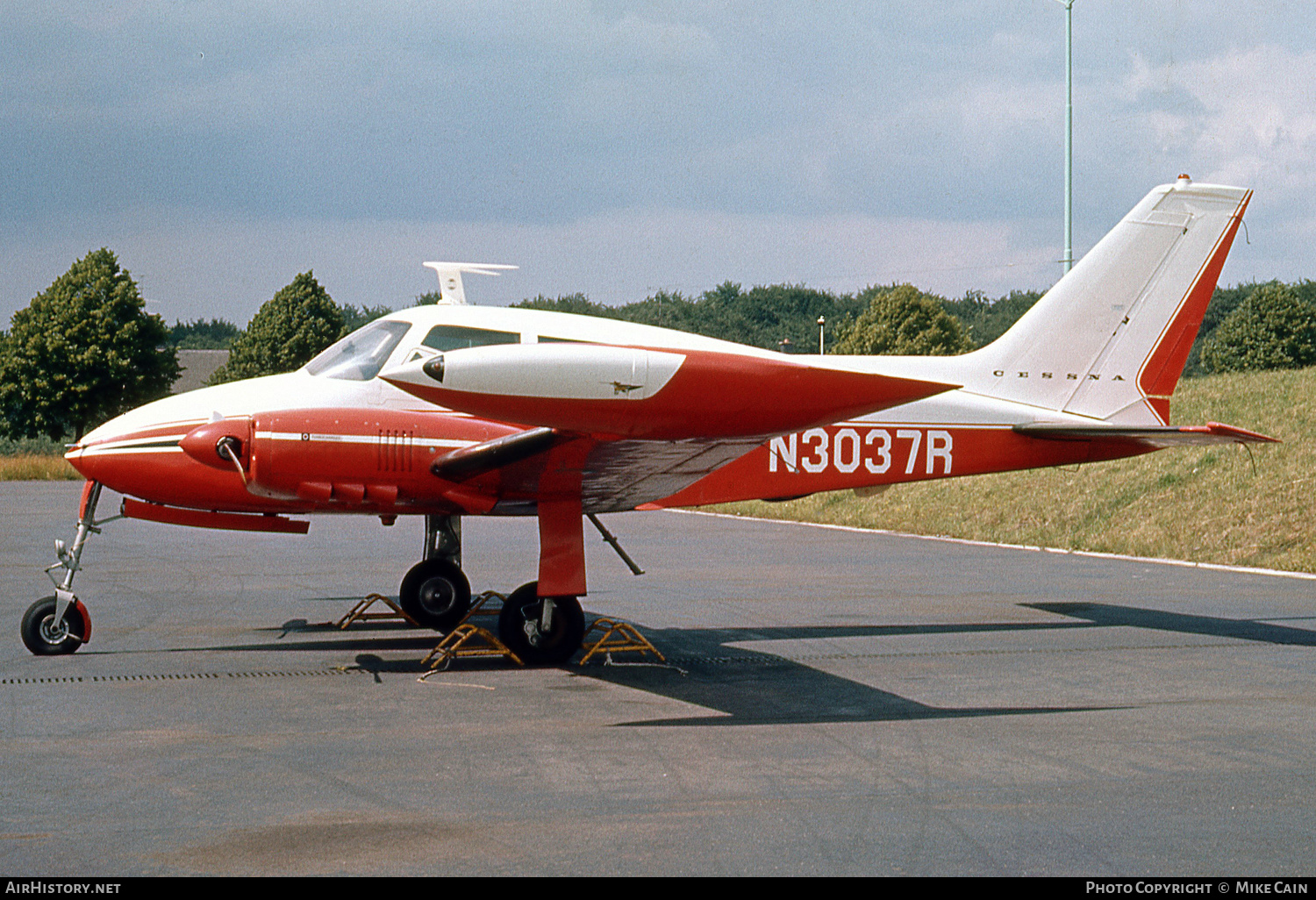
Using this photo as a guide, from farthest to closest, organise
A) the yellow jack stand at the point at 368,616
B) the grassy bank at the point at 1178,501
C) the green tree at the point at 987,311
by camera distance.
Answer: the green tree at the point at 987,311, the grassy bank at the point at 1178,501, the yellow jack stand at the point at 368,616

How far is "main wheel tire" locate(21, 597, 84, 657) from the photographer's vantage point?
9055 millimetres

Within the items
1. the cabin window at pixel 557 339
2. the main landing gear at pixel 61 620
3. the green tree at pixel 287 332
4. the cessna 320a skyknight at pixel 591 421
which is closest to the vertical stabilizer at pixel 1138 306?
the cessna 320a skyknight at pixel 591 421

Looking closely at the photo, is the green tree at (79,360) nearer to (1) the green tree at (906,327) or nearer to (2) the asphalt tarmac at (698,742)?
(1) the green tree at (906,327)

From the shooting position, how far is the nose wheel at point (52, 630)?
29.7 feet

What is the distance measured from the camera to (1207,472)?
20766 mm

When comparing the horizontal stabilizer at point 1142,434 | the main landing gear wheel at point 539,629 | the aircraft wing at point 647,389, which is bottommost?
the main landing gear wheel at point 539,629

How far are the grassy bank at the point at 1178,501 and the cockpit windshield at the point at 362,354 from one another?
41.4ft

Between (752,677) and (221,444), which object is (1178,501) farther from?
(221,444)

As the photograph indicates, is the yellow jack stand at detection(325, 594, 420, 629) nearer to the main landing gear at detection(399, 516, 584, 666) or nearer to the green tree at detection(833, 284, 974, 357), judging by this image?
the main landing gear at detection(399, 516, 584, 666)

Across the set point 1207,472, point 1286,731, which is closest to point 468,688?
point 1286,731

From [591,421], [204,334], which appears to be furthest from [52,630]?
[204,334]

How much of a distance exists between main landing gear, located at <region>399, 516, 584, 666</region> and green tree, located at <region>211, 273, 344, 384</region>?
59.5 meters

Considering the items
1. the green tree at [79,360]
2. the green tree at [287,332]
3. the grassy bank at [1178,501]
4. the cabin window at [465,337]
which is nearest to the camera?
the cabin window at [465,337]

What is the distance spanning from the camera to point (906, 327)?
6119 cm
